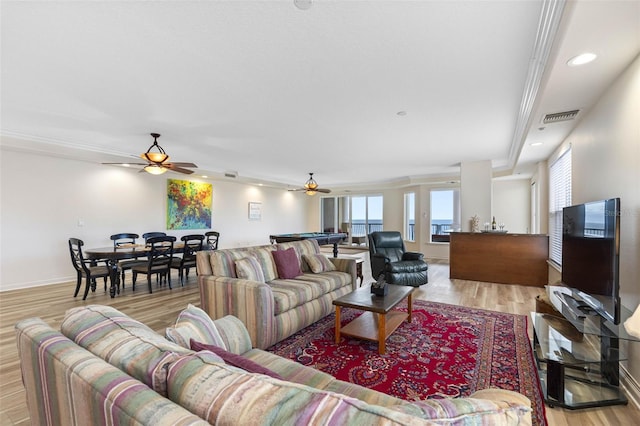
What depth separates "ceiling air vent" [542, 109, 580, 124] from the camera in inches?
120

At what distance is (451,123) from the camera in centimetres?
399

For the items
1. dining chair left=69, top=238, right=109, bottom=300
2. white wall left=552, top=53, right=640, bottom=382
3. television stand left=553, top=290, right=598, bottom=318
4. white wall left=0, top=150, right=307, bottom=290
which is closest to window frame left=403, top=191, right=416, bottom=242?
white wall left=0, top=150, right=307, bottom=290

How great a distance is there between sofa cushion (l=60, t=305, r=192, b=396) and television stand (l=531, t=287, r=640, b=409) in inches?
92.2

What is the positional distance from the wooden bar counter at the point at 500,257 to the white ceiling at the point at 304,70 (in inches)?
66.0

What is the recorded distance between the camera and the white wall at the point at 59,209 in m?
5.05

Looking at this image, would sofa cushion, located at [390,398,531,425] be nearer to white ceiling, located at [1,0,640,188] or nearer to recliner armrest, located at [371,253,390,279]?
white ceiling, located at [1,0,640,188]

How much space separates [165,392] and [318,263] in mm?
3157

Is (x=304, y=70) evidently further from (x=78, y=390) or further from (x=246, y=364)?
(x=78, y=390)

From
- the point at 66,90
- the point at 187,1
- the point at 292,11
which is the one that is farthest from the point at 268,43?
the point at 66,90

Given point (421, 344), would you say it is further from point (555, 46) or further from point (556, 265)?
point (556, 265)

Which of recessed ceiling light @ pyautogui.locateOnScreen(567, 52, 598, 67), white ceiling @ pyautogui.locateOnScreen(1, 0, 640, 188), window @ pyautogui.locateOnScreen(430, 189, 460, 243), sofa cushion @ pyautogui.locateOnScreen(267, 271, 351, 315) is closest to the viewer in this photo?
white ceiling @ pyautogui.locateOnScreen(1, 0, 640, 188)

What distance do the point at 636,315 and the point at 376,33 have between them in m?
2.21

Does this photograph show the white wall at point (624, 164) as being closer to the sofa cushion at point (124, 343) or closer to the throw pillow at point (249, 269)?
the sofa cushion at point (124, 343)

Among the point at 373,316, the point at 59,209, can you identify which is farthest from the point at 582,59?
the point at 59,209
